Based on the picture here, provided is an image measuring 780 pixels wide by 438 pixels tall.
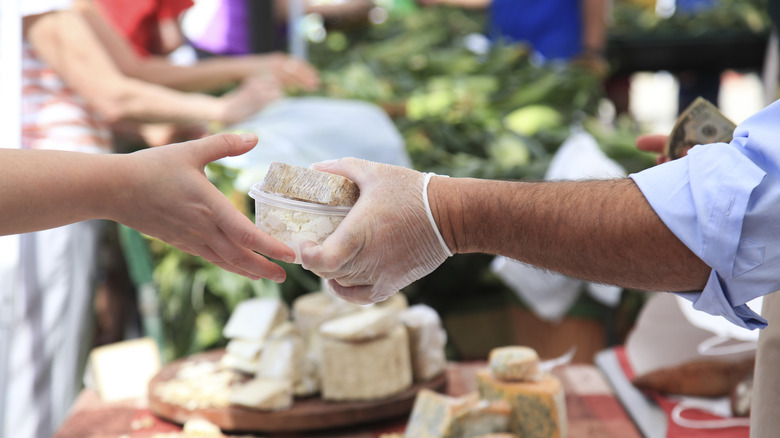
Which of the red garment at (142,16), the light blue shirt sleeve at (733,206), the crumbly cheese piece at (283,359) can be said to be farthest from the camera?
the red garment at (142,16)

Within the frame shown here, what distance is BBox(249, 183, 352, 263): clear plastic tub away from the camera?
4.08 feet

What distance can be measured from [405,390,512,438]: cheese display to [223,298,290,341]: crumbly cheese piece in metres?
0.54

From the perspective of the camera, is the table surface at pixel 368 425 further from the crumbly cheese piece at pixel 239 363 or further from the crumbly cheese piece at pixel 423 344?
the crumbly cheese piece at pixel 239 363

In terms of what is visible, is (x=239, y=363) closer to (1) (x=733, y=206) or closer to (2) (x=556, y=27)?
(1) (x=733, y=206)

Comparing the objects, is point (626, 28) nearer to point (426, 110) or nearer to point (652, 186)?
point (426, 110)

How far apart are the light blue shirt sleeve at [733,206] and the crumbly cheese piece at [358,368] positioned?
33.7 inches

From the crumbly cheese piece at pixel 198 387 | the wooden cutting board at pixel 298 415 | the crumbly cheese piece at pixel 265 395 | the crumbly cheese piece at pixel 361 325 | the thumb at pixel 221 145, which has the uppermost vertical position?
the thumb at pixel 221 145

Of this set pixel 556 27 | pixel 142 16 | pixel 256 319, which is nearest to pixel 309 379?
pixel 256 319

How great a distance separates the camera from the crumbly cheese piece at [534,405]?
5.25 ft

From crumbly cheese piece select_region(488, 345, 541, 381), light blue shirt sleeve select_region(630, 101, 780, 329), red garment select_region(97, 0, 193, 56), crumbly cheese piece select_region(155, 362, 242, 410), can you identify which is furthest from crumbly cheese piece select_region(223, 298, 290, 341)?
red garment select_region(97, 0, 193, 56)

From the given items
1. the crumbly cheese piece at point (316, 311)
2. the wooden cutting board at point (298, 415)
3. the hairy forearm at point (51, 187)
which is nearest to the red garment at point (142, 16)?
the crumbly cheese piece at point (316, 311)

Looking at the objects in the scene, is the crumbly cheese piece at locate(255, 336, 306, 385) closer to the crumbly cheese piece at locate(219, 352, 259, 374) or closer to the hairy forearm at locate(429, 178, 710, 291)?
the crumbly cheese piece at locate(219, 352, 259, 374)

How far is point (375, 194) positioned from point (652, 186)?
46 cm

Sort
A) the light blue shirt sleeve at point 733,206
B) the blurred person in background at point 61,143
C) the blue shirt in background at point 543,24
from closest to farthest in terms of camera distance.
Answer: the light blue shirt sleeve at point 733,206 → the blurred person in background at point 61,143 → the blue shirt in background at point 543,24
